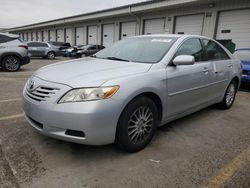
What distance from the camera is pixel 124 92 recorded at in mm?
2506

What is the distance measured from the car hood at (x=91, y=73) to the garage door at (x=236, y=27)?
35.1ft

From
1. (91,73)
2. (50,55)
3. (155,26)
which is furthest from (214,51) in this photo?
(50,55)

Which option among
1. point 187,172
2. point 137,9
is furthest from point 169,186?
point 137,9

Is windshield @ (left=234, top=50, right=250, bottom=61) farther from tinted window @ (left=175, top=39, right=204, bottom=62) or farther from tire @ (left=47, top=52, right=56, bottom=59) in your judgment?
tire @ (left=47, top=52, right=56, bottom=59)

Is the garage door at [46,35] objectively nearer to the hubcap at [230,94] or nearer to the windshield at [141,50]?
the windshield at [141,50]

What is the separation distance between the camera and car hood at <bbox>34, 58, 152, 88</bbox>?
8.18ft

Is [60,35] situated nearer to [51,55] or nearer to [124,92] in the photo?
[51,55]

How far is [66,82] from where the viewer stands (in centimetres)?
251

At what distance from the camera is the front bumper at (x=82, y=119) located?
2330mm

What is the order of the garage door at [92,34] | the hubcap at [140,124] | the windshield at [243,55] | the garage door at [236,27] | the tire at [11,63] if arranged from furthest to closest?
the garage door at [92,34] < the garage door at [236,27] < the tire at [11,63] < the windshield at [243,55] < the hubcap at [140,124]

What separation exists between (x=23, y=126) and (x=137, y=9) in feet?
49.1

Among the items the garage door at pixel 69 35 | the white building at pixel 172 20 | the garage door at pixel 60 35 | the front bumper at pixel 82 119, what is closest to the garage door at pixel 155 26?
the white building at pixel 172 20

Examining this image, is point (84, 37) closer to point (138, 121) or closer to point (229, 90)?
point (229, 90)

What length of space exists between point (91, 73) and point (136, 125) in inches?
33.0
